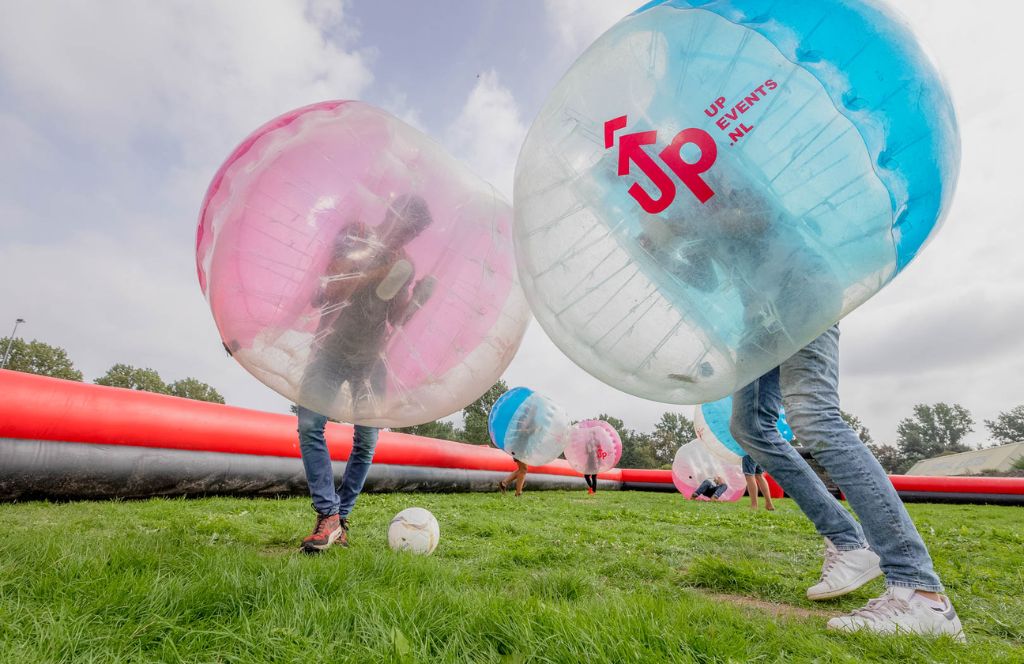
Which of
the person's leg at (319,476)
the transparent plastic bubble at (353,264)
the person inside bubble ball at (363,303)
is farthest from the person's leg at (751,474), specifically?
the person inside bubble ball at (363,303)

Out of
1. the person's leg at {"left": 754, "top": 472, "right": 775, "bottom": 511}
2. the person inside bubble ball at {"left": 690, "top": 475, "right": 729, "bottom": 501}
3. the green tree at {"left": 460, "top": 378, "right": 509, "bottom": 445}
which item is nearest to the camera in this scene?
the person's leg at {"left": 754, "top": 472, "right": 775, "bottom": 511}

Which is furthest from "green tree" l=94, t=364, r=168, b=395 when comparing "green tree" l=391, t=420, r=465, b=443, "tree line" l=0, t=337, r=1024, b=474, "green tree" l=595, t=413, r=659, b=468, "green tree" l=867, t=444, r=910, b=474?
"green tree" l=867, t=444, r=910, b=474

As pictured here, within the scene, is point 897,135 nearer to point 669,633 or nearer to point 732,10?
point 732,10

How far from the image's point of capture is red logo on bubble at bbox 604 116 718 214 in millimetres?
1514

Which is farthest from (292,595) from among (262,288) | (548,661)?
(262,288)

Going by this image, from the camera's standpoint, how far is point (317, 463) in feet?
10.1

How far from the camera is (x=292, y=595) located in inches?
68.0

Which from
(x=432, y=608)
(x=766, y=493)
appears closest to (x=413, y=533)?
(x=432, y=608)

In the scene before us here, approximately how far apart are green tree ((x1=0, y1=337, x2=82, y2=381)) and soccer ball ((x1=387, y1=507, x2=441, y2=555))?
60659 mm

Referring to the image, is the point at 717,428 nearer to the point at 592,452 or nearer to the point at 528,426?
the point at 528,426

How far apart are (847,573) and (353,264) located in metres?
2.38

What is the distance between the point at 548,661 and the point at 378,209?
1667 millimetres

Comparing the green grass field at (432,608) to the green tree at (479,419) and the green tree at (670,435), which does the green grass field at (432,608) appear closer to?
the green tree at (479,419)

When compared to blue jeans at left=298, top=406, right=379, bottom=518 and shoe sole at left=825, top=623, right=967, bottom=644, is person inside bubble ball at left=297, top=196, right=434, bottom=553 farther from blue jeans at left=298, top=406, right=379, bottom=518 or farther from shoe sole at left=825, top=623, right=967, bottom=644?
shoe sole at left=825, top=623, right=967, bottom=644
